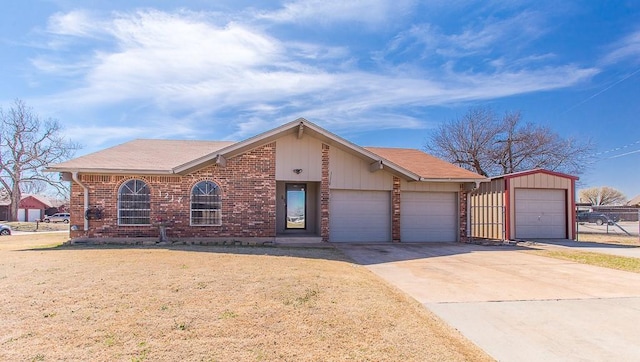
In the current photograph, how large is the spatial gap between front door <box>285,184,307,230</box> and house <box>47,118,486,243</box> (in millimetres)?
2458

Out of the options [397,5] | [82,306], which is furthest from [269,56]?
[82,306]

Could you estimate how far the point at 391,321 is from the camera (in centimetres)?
469

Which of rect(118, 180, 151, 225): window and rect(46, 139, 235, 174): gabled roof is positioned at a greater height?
rect(46, 139, 235, 174): gabled roof

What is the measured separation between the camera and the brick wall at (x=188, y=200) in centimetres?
1313

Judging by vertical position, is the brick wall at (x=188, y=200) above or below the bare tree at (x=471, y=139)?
below

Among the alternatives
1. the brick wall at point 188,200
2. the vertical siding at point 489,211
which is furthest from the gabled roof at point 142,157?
the vertical siding at point 489,211

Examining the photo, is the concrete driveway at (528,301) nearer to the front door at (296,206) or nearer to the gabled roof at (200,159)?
the gabled roof at (200,159)

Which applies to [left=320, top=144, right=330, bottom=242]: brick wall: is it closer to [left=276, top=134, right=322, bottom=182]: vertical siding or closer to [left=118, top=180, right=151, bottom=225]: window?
[left=276, top=134, right=322, bottom=182]: vertical siding

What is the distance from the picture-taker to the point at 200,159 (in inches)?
495

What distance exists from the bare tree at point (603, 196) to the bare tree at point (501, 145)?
37373 mm

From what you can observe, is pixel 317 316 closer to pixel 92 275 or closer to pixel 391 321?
pixel 391 321

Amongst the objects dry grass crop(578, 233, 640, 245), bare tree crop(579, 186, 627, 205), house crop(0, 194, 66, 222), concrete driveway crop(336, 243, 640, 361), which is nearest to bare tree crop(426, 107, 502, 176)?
dry grass crop(578, 233, 640, 245)

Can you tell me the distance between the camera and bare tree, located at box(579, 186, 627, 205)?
58.7 metres

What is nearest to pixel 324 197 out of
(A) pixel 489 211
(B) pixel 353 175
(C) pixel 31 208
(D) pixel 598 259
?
(B) pixel 353 175
